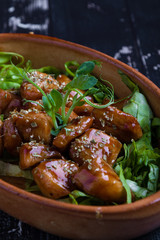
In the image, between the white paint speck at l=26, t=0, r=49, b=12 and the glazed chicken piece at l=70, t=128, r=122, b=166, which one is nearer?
the glazed chicken piece at l=70, t=128, r=122, b=166

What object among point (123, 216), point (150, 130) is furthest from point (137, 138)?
point (123, 216)

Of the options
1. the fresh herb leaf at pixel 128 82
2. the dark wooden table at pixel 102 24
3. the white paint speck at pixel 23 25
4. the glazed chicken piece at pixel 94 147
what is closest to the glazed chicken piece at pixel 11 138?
the glazed chicken piece at pixel 94 147

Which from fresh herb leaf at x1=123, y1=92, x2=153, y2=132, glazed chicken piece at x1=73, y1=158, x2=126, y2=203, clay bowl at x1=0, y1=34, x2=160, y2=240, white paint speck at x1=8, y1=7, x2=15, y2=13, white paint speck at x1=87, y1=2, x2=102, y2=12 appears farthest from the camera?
white paint speck at x1=87, y1=2, x2=102, y2=12

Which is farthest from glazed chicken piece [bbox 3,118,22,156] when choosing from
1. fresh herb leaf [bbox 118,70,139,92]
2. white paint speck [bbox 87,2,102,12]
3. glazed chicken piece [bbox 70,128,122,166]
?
white paint speck [bbox 87,2,102,12]

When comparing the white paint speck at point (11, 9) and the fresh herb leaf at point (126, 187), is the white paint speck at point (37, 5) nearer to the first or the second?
the white paint speck at point (11, 9)

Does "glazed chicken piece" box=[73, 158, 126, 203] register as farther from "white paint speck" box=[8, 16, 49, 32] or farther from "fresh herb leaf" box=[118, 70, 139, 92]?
"white paint speck" box=[8, 16, 49, 32]

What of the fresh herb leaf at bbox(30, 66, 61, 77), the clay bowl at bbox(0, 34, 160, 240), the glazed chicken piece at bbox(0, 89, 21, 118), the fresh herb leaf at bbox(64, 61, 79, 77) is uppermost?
the fresh herb leaf at bbox(64, 61, 79, 77)

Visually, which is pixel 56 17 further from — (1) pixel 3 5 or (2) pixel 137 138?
(2) pixel 137 138
